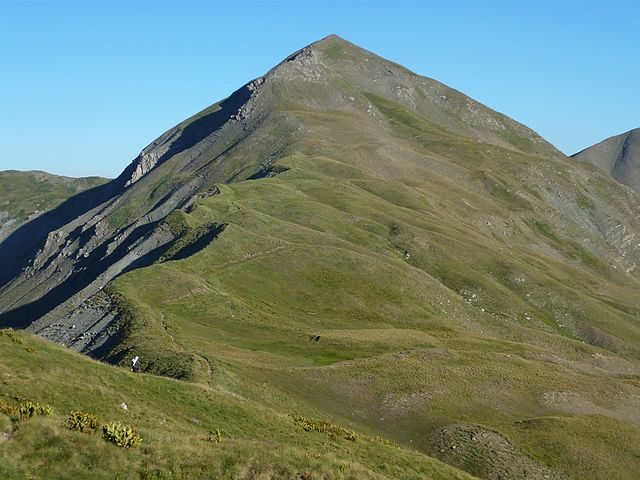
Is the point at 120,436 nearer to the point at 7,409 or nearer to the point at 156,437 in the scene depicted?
the point at 156,437

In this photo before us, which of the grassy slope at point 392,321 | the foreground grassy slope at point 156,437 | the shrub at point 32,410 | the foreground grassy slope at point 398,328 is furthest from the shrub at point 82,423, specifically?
the grassy slope at point 392,321

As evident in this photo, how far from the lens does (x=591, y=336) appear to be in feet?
429

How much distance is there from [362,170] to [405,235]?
187 feet

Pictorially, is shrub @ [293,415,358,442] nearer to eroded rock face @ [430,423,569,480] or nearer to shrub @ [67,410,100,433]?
eroded rock face @ [430,423,569,480]

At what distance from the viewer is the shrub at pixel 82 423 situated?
27.0m

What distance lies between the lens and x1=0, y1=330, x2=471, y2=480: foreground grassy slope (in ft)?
83.3

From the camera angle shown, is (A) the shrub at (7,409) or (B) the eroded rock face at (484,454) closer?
(A) the shrub at (7,409)

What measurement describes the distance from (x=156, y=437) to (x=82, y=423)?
10.3ft

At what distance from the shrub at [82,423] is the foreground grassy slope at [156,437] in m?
0.39

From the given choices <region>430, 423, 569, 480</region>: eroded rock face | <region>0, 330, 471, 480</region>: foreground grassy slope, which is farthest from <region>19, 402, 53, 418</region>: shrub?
<region>430, 423, 569, 480</region>: eroded rock face

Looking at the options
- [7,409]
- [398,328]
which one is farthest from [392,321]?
[7,409]

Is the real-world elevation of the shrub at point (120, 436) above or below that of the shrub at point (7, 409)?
below

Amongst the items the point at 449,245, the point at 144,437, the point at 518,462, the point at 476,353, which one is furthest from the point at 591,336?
the point at 144,437

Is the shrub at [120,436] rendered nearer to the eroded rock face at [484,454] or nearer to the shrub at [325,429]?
the shrub at [325,429]
